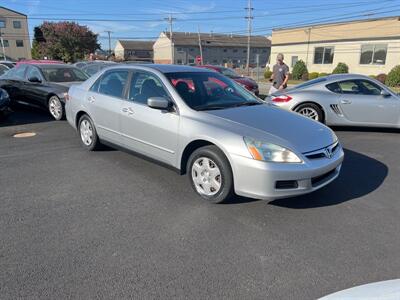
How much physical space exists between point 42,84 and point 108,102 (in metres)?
4.71

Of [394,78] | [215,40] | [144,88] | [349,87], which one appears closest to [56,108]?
[144,88]

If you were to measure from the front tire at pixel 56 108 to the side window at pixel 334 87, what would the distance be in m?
6.47

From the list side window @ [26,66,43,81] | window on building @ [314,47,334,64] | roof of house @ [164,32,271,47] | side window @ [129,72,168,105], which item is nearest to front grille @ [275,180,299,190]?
side window @ [129,72,168,105]

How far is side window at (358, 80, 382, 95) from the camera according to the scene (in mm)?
7397

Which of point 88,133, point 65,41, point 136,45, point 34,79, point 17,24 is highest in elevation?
point 17,24

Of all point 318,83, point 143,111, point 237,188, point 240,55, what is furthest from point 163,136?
point 240,55

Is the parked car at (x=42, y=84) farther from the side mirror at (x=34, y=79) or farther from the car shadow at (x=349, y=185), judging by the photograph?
the car shadow at (x=349, y=185)

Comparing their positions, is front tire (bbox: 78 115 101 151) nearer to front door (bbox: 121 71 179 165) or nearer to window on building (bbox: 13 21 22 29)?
front door (bbox: 121 71 179 165)

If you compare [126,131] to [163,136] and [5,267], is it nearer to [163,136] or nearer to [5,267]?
[163,136]

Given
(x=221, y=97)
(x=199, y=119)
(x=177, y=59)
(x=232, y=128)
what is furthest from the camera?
(x=177, y=59)

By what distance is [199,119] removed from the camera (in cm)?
399

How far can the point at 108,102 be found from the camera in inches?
203

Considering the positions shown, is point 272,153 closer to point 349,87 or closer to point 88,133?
point 88,133

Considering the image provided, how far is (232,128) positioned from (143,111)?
141 centimetres
